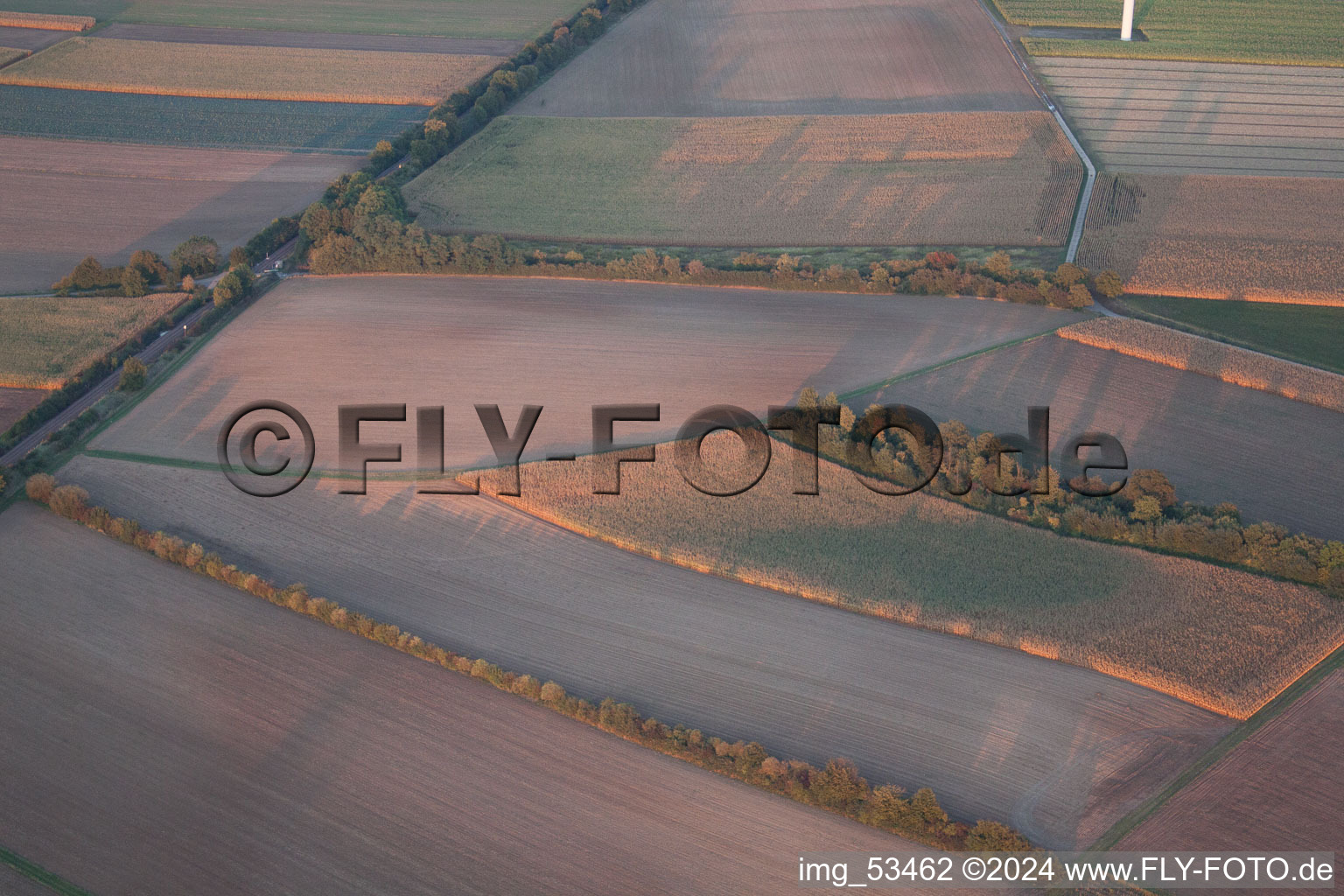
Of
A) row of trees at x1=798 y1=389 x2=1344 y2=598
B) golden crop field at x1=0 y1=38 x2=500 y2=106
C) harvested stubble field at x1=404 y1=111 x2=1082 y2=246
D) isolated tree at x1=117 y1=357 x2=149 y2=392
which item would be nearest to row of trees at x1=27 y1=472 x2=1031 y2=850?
isolated tree at x1=117 y1=357 x2=149 y2=392

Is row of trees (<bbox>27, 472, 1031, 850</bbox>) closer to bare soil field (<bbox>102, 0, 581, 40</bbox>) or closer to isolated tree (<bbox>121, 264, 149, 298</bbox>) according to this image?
isolated tree (<bbox>121, 264, 149, 298</bbox>)

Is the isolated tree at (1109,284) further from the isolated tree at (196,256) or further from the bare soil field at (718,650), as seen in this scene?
the isolated tree at (196,256)

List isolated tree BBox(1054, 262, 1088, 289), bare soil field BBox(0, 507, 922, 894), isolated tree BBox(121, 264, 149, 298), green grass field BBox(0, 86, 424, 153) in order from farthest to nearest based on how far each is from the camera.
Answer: green grass field BBox(0, 86, 424, 153) → isolated tree BBox(121, 264, 149, 298) → isolated tree BBox(1054, 262, 1088, 289) → bare soil field BBox(0, 507, 922, 894)

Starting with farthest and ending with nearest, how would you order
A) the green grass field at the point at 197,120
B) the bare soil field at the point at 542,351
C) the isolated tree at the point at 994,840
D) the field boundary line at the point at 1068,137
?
the green grass field at the point at 197,120 < the field boundary line at the point at 1068,137 < the bare soil field at the point at 542,351 < the isolated tree at the point at 994,840

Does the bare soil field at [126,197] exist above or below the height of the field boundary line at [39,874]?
above

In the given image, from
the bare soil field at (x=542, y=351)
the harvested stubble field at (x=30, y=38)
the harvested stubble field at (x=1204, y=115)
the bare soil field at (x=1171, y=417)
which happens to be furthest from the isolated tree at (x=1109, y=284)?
the harvested stubble field at (x=30, y=38)

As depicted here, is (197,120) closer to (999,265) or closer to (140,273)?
(140,273)
